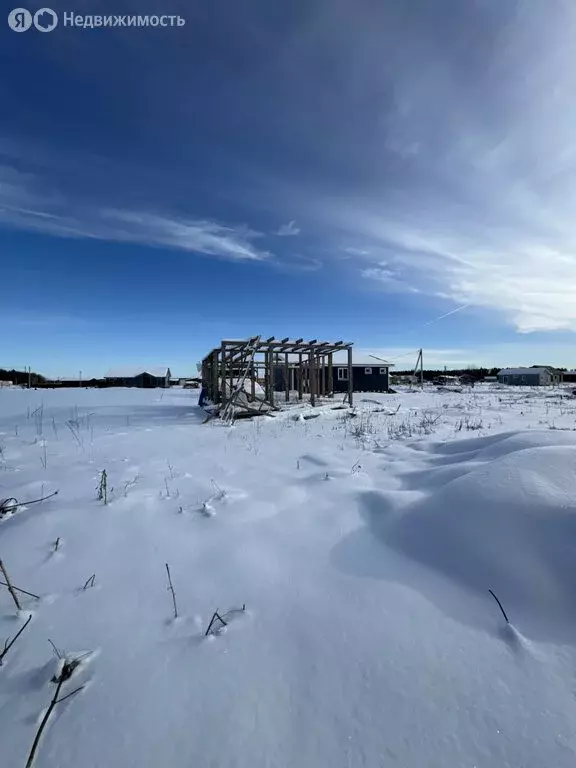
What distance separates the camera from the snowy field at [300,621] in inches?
63.5

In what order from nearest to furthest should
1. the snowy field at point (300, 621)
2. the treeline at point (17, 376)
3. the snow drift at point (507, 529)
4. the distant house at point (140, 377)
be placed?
the snowy field at point (300, 621), the snow drift at point (507, 529), the distant house at point (140, 377), the treeline at point (17, 376)

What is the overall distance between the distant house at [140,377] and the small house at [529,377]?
51302mm

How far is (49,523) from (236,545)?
184 cm

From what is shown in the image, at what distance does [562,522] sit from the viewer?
2.84 metres

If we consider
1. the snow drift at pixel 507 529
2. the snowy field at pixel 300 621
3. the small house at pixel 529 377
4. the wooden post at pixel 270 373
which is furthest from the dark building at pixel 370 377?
the small house at pixel 529 377

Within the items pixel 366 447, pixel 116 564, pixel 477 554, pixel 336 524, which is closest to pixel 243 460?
pixel 366 447

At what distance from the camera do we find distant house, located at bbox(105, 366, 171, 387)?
182 ft

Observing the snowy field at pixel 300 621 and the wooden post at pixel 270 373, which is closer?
the snowy field at pixel 300 621

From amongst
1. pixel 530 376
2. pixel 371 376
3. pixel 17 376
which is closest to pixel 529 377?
pixel 530 376

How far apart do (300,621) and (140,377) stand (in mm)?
57571

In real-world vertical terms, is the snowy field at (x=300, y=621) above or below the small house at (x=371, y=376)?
below

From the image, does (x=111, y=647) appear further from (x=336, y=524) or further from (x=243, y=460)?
(x=243, y=460)

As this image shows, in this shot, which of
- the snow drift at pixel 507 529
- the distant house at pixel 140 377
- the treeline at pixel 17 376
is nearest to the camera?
the snow drift at pixel 507 529

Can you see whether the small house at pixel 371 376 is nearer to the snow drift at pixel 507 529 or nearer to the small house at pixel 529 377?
the snow drift at pixel 507 529
